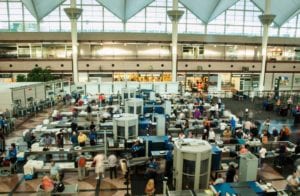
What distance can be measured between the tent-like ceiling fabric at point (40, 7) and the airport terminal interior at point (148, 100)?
0.14 meters

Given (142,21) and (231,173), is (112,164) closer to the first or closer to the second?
(231,173)

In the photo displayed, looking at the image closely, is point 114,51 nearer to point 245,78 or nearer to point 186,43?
point 186,43

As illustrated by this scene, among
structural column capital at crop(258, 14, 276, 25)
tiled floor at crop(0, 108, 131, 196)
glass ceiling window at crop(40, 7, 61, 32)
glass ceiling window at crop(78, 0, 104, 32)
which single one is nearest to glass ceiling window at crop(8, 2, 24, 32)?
glass ceiling window at crop(40, 7, 61, 32)

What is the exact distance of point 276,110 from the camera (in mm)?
25688

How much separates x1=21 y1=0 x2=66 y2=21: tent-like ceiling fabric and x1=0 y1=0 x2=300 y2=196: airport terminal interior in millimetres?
139

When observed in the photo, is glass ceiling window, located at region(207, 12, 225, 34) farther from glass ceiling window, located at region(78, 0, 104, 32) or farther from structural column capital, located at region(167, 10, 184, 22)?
glass ceiling window, located at region(78, 0, 104, 32)

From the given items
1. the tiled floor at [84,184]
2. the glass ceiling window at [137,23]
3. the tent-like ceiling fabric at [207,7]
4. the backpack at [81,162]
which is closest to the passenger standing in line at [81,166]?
the backpack at [81,162]

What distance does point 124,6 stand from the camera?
36.9 meters

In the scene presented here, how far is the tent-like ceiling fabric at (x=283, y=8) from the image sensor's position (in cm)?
3897

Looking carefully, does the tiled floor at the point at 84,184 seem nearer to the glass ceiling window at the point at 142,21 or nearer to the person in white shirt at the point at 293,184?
the person in white shirt at the point at 293,184

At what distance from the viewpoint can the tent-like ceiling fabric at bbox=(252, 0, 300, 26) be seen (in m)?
39.0

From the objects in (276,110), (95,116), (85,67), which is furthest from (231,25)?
(95,116)

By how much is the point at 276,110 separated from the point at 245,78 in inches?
480

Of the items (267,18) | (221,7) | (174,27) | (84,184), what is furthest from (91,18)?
(84,184)
